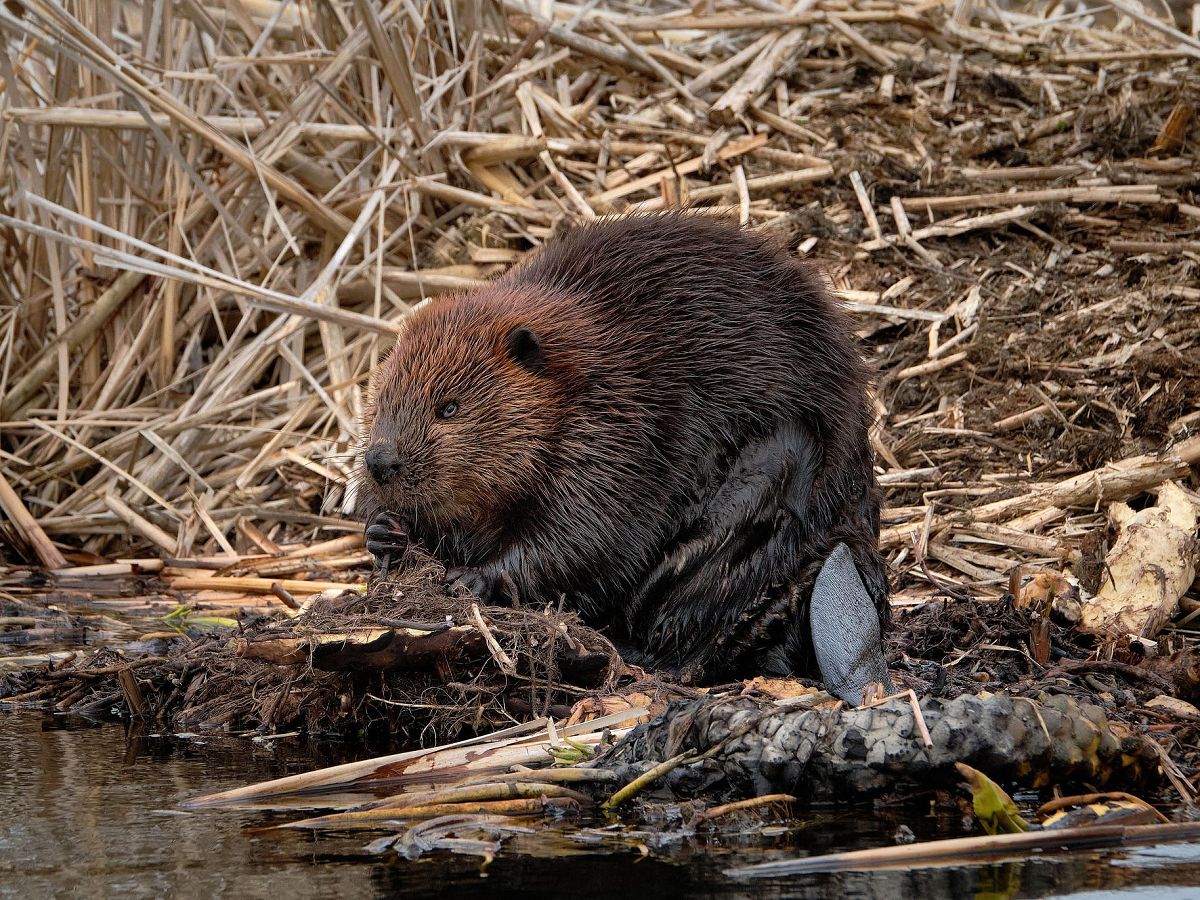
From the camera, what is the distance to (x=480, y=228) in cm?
696

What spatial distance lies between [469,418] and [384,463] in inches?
10.8

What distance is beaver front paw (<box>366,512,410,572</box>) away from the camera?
414 cm

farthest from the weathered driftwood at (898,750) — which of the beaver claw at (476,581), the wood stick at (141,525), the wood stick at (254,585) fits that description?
the wood stick at (141,525)

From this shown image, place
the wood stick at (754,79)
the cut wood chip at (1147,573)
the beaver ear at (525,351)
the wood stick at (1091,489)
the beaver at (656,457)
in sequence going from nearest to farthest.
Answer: the beaver at (656,457)
the beaver ear at (525,351)
the cut wood chip at (1147,573)
the wood stick at (1091,489)
the wood stick at (754,79)

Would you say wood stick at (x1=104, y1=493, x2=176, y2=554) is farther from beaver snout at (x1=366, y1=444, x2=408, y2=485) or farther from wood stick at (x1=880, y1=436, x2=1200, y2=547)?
wood stick at (x1=880, y1=436, x2=1200, y2=547)

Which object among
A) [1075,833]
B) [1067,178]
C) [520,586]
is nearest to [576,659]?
[520,586]

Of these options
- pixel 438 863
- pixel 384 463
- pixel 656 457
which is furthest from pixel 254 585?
pixel 438 863

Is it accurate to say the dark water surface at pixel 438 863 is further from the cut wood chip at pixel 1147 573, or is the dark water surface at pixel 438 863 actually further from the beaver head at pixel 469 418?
the cut wood chip at pixel 1147 573

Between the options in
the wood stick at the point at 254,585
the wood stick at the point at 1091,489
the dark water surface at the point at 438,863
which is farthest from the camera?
the wood stick at the point at 254,585

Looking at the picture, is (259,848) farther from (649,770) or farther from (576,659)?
(576,659)

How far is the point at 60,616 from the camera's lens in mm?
4949

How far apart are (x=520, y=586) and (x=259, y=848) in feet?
5.08

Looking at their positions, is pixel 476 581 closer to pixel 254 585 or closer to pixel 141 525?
pixel 254 585

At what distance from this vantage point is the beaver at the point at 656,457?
3998mm
